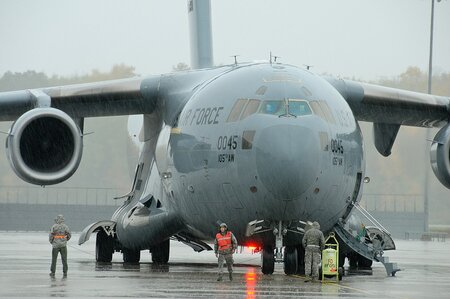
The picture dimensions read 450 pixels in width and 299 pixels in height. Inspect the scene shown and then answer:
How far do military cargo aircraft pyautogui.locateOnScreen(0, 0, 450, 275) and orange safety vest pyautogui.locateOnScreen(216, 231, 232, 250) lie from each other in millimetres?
679

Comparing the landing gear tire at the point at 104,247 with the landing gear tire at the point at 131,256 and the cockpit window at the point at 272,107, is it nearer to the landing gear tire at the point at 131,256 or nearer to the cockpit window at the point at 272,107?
the landing gear tire at the point at 131,256

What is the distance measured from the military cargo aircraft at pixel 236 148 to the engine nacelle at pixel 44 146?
0.07 ft

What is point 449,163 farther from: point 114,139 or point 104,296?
point 114,139

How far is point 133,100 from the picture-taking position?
22938 mm

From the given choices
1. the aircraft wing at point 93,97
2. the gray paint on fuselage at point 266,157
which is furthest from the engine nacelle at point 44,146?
the gray paint on fuselage at point 266,157

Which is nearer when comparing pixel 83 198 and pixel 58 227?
pixel 58 227

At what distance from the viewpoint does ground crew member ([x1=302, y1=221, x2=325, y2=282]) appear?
18.5 meters

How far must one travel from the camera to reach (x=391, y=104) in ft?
76.7

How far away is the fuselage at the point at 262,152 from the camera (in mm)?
18438

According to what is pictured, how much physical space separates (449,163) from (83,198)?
38018 millimetres

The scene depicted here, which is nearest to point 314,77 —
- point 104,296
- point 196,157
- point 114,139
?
point 196,157

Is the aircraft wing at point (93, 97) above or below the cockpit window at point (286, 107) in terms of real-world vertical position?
above

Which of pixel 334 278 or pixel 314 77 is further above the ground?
pixel 314 77

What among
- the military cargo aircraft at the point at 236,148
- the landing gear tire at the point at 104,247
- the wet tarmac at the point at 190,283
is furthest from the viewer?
the landing gear tire at the point at 104,247
